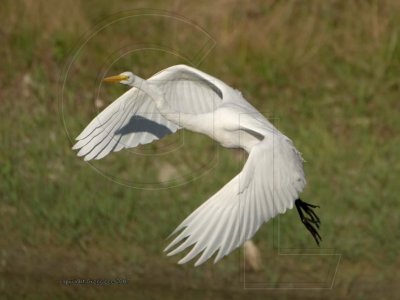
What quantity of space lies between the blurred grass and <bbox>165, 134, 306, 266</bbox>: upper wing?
76.1 inches

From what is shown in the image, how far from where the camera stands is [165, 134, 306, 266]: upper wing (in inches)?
229

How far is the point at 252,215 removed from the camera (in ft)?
19.8

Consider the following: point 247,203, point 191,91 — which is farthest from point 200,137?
point 247,203

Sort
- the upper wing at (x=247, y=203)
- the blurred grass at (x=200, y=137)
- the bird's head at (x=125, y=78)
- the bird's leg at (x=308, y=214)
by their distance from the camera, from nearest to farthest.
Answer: the upper wing at (x=247, y=203) < the bird's head at (x=125, y=78) < the bird's leg at (x=308, y=214) < the blurred grass at (x=200, y=137)

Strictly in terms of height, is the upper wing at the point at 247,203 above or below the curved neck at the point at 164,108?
below

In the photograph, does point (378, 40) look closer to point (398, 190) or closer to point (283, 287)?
point (398, 190)

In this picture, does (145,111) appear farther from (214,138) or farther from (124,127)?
(214,138)

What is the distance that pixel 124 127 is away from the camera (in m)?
6.96

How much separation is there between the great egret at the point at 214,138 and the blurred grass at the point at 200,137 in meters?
0.85

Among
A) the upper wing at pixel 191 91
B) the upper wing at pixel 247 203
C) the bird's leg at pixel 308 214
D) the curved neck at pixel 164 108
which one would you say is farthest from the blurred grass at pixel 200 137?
the upper wing at pixel 247 203

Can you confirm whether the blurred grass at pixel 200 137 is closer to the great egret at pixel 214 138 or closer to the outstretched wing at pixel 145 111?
the great egret at pixel 214 138

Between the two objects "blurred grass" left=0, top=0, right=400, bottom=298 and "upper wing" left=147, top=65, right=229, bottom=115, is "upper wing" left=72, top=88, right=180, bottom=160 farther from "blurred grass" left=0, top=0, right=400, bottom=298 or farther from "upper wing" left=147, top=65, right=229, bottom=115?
"blurred grass" left=0, top=0, right=400, bottom=298

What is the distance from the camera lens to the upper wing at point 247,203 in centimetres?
582

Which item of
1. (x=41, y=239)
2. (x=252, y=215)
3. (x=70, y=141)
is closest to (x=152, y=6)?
(x=70, y=141)
